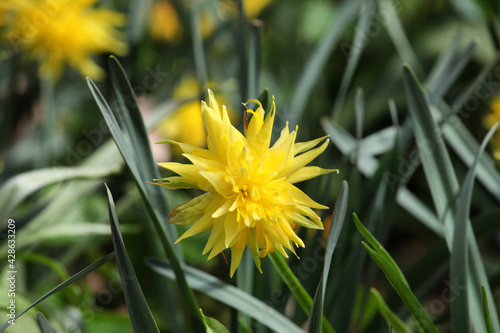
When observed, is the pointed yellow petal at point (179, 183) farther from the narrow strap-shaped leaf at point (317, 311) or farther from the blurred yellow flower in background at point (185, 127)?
the blurred yellow flower in background at point (185, 127)

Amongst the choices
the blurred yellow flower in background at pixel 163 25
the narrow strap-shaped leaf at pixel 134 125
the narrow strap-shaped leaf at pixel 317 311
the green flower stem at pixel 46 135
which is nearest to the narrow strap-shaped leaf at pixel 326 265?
the narrow strap-shaped leaf at pixel 317 311

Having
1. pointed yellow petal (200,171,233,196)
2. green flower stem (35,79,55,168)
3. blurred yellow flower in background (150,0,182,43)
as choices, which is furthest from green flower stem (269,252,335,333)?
blurred yellow flower in background (150,0,182,43)

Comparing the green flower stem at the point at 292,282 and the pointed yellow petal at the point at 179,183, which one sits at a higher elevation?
the pointed yellow petal at the point at 179,183

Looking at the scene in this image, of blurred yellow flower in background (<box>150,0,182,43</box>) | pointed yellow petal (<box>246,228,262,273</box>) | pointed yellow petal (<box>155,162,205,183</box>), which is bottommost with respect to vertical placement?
pointed yellow petal (<box>246,228,262,273</box>)

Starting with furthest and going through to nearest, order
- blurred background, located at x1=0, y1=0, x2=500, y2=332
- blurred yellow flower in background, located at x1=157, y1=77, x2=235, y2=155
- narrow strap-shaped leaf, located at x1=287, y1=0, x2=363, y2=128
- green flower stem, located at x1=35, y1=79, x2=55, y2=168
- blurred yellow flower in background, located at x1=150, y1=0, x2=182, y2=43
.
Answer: blurred yellow flower in background, located at x1=150, y1=0, x2=182, y2=43 < blurred yellow flower in background, located at x1=157, y1=77, x2=235, y2=155 < green flower stem, located at x1=35, y1=79, x2=55, y2=168 < narrow strap-shaped leaf, located at x1=287, y1=0, x2=363, y2=128 < blurred background, located at x1=0, y1=0, x2=500, y2=332

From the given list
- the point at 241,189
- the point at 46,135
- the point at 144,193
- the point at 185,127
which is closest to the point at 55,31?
the point at 46,135

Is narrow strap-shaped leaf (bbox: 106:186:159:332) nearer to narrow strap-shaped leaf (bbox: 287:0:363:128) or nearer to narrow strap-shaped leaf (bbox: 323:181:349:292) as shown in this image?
narrow strap-shaped leaf (bbox: 323:181:349:292)

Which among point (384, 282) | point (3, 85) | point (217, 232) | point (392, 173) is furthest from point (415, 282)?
point (3, 85)
